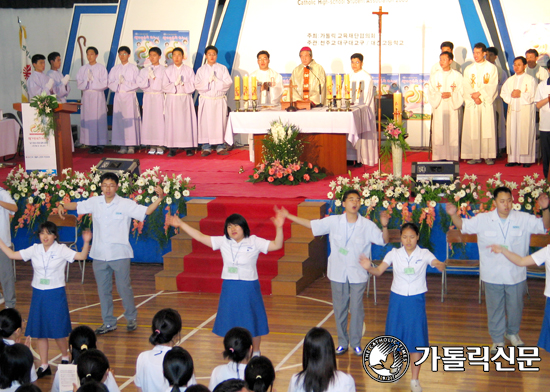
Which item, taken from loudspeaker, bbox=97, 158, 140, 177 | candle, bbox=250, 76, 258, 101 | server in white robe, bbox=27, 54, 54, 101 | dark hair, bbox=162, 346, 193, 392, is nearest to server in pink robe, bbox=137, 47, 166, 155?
server in white robe, bbox=27, 54, 54, 101

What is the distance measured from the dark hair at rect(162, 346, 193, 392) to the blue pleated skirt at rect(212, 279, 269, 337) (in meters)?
1.98

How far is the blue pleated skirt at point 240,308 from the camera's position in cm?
580

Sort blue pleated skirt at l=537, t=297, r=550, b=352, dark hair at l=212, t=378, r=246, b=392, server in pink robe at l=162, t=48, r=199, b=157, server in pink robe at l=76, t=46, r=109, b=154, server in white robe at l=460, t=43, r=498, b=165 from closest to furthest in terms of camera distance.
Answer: dark hair at l=212, t=378, r=246, b=392 → blue pleated skirt at l=537, t=297, r=550, b=352 → server in white robe at l=460, t=43, r=498, b=165 → server in pink robe at l=162, t=48, r=199, b=157 → server in pink robe at l=76, t=46, r=109, b=154

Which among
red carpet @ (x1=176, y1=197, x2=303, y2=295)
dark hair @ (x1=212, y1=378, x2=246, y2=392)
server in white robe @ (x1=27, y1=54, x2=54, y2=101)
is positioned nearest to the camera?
dark hair @ (x1=212, y1=378, x2=246, y2=392)

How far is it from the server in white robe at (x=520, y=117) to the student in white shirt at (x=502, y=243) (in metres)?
5.71

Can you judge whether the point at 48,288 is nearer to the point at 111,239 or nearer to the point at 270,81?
the point at 111,239

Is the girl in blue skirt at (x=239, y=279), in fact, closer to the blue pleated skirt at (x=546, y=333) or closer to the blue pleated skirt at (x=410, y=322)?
the blue pleated skirt at (x=410, y=322)

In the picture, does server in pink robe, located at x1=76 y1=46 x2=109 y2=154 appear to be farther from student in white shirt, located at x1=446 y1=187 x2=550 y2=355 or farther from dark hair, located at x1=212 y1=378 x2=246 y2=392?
dark hair, located at x1=212 y1=378 x2=246 y2=392

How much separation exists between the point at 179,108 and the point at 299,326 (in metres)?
7.04

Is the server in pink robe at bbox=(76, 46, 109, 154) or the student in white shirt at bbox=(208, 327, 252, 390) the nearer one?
the student in white shirt at bbox=(208, 327, 252, 390)

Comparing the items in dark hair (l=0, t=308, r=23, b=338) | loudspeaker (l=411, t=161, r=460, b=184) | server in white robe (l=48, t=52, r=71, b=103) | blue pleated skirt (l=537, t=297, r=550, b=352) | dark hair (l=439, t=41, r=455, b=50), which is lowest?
blue pleated skirt (l=537, t=297, r=550, b=352)

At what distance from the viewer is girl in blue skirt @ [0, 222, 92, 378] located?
19.6 ft

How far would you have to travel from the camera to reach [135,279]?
8883 millimetres

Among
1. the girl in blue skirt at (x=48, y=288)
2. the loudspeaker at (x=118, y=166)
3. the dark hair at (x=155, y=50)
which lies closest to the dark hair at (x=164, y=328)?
the girl in blue skirt at (x=48, y=288)
